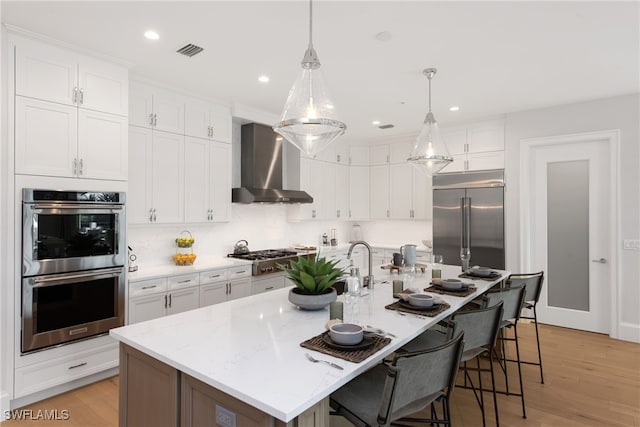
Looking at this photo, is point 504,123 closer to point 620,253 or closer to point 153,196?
point 620,253

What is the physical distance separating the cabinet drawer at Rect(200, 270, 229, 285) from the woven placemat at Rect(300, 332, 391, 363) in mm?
2438

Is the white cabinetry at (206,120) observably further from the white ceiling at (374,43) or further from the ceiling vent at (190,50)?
the ceiling vent at (190,50)

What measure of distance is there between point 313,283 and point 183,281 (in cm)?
202

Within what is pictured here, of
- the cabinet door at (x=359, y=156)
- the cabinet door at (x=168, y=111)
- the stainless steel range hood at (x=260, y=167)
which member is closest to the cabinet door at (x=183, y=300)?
the stainless steel range hood at (x=260, y=167)

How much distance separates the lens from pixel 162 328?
6.18ft

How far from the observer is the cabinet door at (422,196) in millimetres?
5906

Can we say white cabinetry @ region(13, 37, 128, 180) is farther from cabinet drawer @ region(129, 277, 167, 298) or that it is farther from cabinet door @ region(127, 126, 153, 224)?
cabinet drawer @ region(129, 277, 167, 298)

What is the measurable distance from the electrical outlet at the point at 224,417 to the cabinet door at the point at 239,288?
2780mm

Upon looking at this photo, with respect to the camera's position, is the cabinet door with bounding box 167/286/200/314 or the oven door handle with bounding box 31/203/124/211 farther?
the cabinet door with bounding box 167/286/200/314

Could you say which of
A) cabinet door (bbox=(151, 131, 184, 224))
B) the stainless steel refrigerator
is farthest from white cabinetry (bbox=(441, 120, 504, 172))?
cabinet door (bbox=(151, 131, 184, 224))

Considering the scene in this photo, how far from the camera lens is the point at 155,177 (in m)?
3.78

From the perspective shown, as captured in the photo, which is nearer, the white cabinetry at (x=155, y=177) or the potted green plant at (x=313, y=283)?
the potted green plant at (x=313, y=283)

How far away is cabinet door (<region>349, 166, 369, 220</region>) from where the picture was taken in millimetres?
6605

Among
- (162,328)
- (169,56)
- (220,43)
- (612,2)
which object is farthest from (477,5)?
(162,328)
